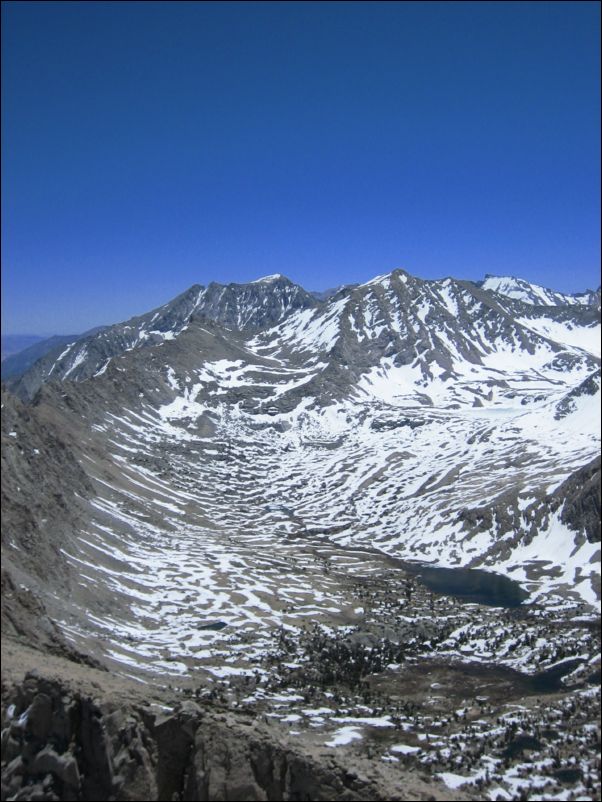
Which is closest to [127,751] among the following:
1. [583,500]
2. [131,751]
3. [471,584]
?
[131,751]

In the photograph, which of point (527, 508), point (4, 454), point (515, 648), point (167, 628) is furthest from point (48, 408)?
point (515, 648)

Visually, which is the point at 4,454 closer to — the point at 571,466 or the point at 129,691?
the point at 129,691

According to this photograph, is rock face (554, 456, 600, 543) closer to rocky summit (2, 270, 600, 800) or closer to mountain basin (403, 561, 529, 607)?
rocky summit (2, 270, 600, 800)

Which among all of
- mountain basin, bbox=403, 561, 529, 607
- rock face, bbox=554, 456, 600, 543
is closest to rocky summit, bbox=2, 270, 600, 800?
rock face, bbox=554, 456, 600, 543

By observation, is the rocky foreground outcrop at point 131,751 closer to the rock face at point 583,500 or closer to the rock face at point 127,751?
the rock face at point 127,751

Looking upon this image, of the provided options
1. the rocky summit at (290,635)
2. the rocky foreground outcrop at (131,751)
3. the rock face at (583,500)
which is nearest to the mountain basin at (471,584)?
the rocky summit at (290,635)
